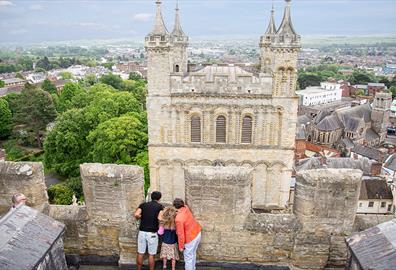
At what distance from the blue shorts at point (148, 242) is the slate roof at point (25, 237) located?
1.47 meters

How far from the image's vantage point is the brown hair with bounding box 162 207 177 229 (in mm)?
6465

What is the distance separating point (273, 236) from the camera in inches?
273

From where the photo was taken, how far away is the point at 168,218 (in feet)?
21.2

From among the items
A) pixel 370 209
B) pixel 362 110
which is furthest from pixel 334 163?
pixel 362 110

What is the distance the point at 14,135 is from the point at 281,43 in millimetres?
42996

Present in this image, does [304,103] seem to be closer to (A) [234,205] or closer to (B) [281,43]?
(B) [281,43]

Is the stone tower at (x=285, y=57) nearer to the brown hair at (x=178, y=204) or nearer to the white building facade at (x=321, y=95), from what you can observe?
the brown hair at (x=178, y=204)

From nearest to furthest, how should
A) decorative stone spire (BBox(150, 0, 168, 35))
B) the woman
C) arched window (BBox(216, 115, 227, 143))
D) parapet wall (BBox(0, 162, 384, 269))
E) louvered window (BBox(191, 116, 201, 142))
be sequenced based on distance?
the woman < parapet wall (BBox(0, 162, 384, 269)) < decorative stone spire (BBox(150, 0, 168, 35)) < arched window (BBox(216, 115, 227, 143)) < louvered window (BBox(191, 116, 201, 142))

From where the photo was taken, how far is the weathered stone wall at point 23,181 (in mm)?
7176

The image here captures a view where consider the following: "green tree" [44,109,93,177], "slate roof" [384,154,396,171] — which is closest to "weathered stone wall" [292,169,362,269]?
"green tree" [44,109,93,177]

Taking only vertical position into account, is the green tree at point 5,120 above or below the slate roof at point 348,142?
above

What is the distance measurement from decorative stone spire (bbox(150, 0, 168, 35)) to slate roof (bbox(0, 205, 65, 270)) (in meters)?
14.2

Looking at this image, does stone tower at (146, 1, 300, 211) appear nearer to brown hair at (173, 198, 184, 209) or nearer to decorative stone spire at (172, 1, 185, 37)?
decorative stone spire at (172, 1, 185, 37)

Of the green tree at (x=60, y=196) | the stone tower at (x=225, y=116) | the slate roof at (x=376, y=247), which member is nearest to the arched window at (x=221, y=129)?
the stone tower at (x=225, y=116)
